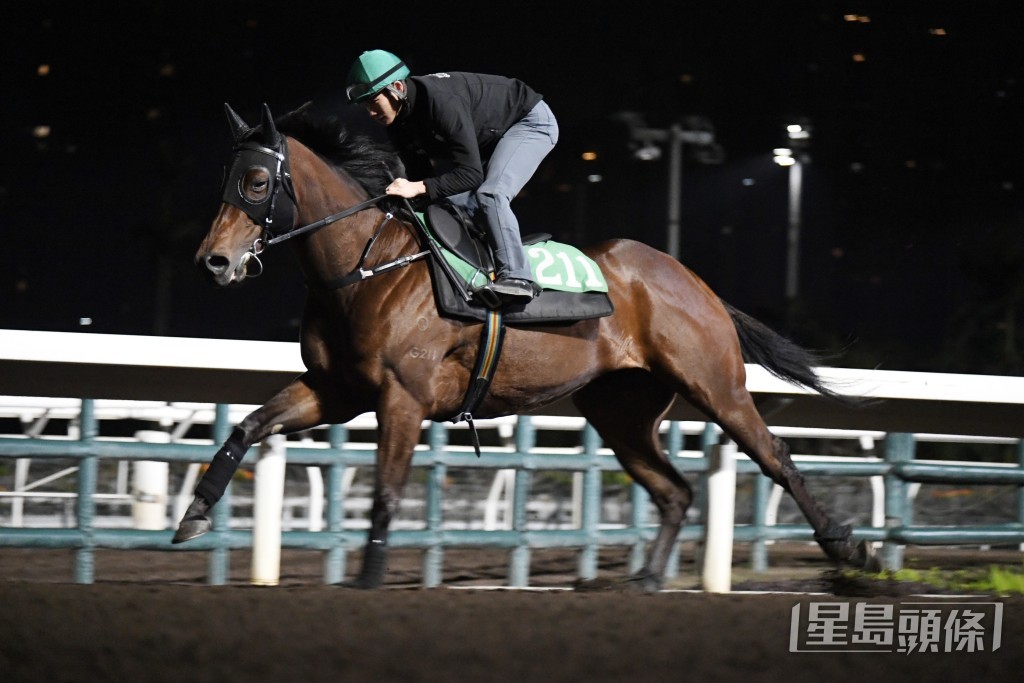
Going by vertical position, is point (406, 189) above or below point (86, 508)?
above

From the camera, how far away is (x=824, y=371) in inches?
195

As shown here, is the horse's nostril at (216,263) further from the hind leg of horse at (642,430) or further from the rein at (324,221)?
the hind leg of horse at (642,430)

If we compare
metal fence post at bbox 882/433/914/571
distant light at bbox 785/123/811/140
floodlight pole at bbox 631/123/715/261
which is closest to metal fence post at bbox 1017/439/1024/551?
metal fence post at bbox 882/433/914/571

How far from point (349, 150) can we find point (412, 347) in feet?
2.70

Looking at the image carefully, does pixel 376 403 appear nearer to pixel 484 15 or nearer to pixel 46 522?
pixel 46 522

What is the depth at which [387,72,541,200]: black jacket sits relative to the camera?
3.85 meters

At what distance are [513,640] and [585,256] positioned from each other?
6.23 ft

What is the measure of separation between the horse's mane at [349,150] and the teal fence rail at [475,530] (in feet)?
3.44

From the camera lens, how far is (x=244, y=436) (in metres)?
3.84

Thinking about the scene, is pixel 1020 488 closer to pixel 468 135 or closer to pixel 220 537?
pixel 468 135

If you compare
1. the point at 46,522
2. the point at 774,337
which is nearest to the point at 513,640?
the point at 774,337

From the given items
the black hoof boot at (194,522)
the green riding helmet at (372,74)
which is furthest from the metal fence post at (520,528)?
the green riding helmet at (372,74)

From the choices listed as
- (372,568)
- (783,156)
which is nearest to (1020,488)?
(372,568)

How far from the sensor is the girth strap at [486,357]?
404cm
